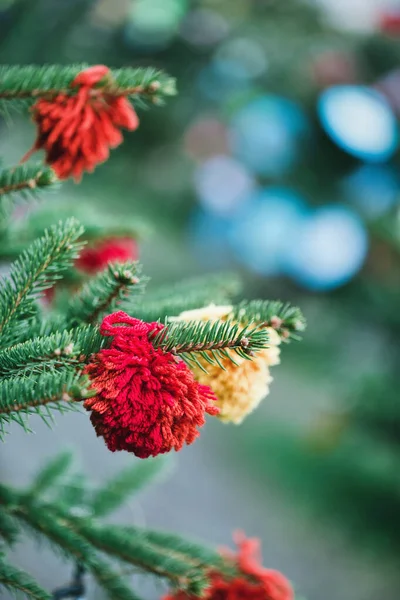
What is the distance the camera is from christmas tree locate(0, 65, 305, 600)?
27 cm

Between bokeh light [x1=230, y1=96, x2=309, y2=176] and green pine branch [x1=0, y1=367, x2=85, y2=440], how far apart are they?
1.44m

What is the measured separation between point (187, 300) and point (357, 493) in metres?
1.15

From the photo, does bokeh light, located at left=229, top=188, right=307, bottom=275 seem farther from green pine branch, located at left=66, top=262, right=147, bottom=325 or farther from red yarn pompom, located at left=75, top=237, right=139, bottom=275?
green pine branch, located at left=66, top=262, right=147, bottom=325

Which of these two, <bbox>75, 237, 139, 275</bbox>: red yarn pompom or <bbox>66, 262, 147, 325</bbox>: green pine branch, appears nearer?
<bbox>66, 262, 147, 325</bbox>: green pine branch

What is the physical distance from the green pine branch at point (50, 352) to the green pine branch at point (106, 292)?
3 centimetres

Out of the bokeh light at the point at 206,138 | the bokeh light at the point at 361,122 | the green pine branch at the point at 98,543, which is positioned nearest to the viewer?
the green pine branch at the point at 98,543

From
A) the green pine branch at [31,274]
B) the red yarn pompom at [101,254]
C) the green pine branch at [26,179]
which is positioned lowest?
the green pine branch at [31,274]

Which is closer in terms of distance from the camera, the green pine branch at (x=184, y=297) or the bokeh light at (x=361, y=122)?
the green pine branch at (x=184, y=297)

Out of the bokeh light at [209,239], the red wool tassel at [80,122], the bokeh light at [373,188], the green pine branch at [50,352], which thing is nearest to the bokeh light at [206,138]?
the bokeh light at [209,239]

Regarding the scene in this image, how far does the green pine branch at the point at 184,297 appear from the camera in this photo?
0.36 metres

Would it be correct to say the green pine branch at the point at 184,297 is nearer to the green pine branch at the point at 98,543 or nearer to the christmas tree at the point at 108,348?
the christmas tree at the point at 108,348

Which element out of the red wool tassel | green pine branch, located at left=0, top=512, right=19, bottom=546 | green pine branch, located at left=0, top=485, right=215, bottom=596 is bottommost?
green pine branch, located at left=0, top=512, right=19, bottom=546

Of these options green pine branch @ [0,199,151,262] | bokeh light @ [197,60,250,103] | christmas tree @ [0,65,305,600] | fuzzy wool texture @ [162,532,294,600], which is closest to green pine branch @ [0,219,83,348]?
christmas tree @ [0,65,305,600]

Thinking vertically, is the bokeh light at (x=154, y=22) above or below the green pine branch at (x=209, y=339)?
above
